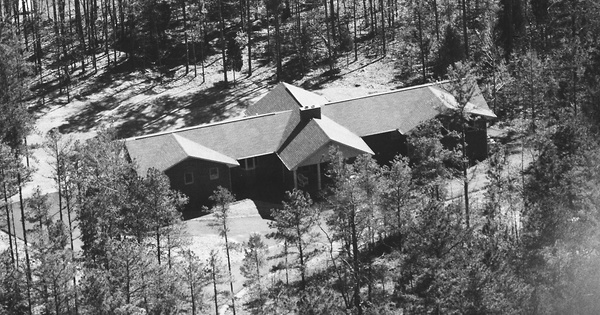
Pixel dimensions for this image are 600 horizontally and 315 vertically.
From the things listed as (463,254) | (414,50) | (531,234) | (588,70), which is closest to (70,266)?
(463,254)

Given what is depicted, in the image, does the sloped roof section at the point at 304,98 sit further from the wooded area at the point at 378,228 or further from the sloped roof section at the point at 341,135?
the wooded area at the point at 378,228

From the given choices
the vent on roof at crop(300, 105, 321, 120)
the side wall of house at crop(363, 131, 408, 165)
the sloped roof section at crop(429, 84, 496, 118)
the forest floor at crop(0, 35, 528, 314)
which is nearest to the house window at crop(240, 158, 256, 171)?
the vent on roof at crop(300, 105, 321, 120)

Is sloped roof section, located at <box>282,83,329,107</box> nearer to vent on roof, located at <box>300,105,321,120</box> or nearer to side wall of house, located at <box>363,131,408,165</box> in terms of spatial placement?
vent on roof, located at <box>300,105,321,120</box>

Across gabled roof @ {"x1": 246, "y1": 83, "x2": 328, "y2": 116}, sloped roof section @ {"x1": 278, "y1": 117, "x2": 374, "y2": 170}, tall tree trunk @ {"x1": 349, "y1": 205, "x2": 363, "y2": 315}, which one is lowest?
tall tree trunk @ {"x1": 349, "y1": 205, "x2": 363, "y2": 315}

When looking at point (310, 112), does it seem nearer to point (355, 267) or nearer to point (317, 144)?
point (317, 144)

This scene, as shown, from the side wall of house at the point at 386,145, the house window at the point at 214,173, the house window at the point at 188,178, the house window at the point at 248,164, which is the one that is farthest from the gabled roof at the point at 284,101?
the house window at the point at 188,178

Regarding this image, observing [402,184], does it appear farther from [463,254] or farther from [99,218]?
[99,218]

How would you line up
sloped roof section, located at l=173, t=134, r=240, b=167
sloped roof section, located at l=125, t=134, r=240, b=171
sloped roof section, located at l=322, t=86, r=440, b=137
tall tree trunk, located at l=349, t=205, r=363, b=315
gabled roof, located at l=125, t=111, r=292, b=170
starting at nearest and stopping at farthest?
tall tree trunk, located at l=349, t=205, r=363, b=315, sloped roof section, located at l=125, t=134, r=240, b=171, gabled roof, located at l=125, t=111, r=292, b=170, sloped roof section, located at l=173, t=134, r=240, b=167, sloped roof section, located at l=322, t=86, r=440, b=137

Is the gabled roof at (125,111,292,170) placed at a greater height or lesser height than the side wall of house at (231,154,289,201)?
greater
